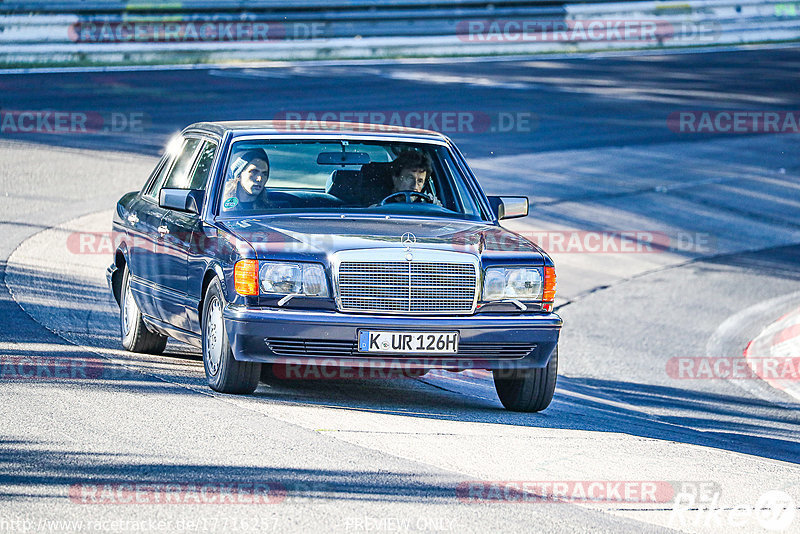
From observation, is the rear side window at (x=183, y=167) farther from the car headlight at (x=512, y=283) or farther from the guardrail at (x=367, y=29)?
the guardrail at (x=367, y=29)

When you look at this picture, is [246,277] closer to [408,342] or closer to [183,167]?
[408,342]

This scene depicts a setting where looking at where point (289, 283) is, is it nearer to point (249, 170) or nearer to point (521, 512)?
point (249, 170)

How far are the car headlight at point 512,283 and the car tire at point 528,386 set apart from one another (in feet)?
1.35

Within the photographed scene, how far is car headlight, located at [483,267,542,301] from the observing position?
7.53 m

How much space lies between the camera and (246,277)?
7.30 meters

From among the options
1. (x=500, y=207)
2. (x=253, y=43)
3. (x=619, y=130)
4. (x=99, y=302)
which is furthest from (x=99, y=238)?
(x=253, y=43)

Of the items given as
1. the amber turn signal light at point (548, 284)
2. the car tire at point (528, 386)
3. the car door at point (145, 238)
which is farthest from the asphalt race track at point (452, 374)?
the amber turn signal light at point (548, 284)

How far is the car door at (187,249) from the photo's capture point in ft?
26.5

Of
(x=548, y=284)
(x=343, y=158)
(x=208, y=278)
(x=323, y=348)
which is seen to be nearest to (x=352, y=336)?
(x=323, y=348)

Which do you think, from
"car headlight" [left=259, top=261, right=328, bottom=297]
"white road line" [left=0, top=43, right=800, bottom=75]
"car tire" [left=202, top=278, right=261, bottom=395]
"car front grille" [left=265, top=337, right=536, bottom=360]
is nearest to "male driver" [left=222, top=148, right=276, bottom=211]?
"car tire" [left=202, top=278, right=261, bottom=395]

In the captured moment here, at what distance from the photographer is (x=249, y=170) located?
822cm

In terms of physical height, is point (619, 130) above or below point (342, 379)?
above

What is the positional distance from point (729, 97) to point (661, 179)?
8.01 meters

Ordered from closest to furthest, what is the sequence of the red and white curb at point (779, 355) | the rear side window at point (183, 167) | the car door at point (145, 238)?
1. the car door at point (145, 238)
2. the rear side window at point (183, 167)
3. the red and white curb at point (779, 355)
